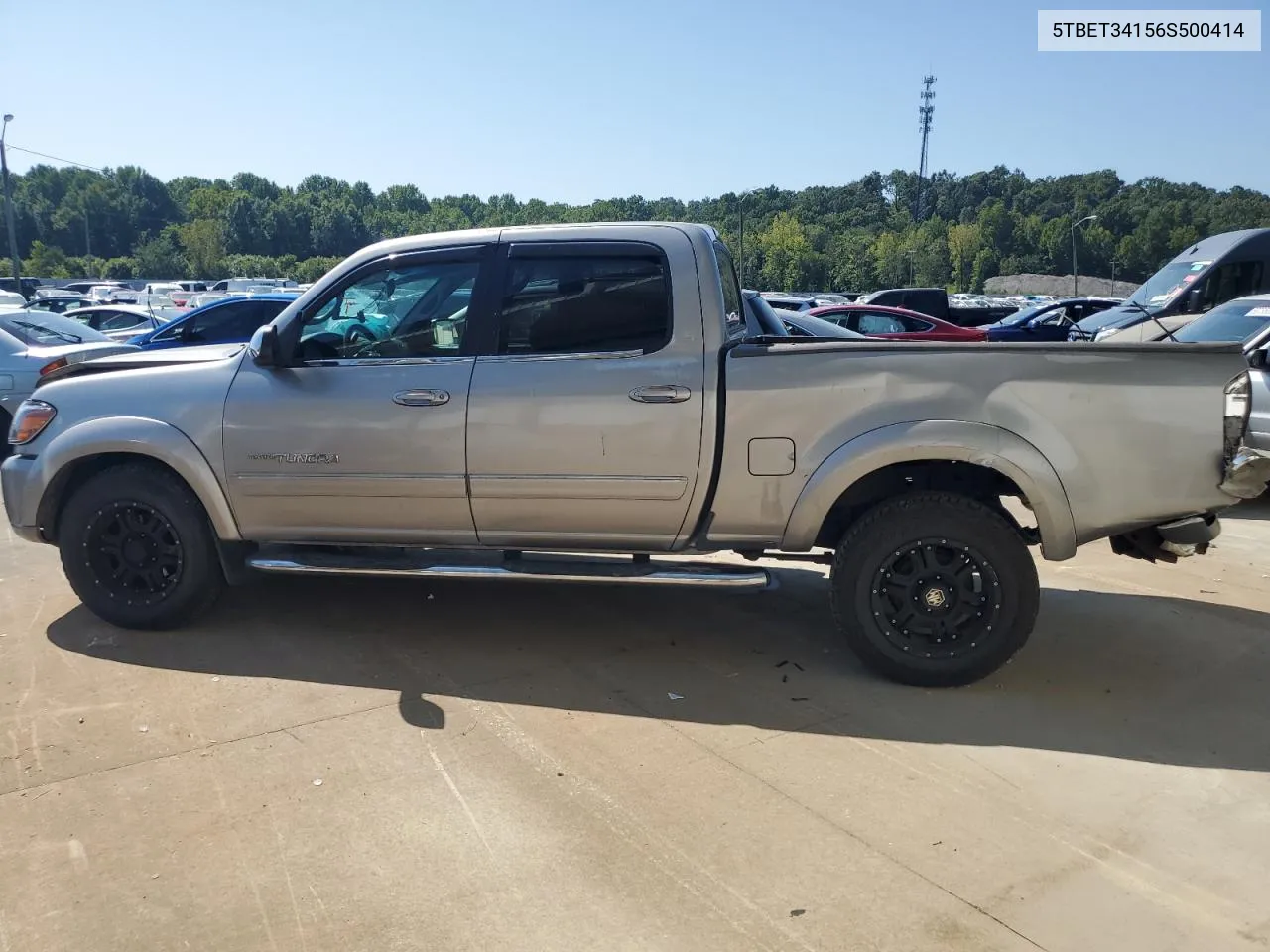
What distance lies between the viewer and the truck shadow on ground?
A: 13.3 feet

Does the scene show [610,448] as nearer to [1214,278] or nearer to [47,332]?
[47,332]

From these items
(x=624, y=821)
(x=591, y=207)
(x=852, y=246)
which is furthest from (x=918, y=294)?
(x=852, y=246)

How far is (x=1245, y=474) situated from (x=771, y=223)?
341 feet

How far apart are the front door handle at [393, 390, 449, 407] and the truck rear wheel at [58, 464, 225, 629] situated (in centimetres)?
126

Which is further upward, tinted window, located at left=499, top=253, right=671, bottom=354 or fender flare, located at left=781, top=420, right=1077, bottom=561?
tinted window, located at left=499, top=253, right=671, bottom=354

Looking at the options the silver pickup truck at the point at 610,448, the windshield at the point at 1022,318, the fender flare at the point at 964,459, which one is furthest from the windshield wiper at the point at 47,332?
the windshield at the point at 1022,318

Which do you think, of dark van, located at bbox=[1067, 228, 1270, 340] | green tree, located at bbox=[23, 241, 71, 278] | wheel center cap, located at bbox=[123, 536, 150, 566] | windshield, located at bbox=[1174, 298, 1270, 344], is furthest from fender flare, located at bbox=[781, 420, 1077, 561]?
green tree, located at bbox=[23, 241, 71, 278]

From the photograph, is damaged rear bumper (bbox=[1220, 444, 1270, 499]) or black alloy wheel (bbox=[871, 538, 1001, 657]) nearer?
damaged rear bumper (bbox=[1220, 444, 1270, 499])

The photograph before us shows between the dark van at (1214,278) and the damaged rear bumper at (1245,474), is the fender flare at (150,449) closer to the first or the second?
the damaged rear bumper at (1245,474)

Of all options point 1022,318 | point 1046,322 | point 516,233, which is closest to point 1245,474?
point 516,233

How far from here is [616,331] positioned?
451 cm

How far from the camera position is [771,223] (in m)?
104

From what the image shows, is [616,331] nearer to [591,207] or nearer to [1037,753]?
[1037,753]

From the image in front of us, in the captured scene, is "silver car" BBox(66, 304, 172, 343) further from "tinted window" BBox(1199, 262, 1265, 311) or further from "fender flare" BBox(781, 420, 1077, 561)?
"tinted window" BBox(1199, 262, 1265, 311)
